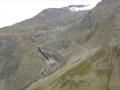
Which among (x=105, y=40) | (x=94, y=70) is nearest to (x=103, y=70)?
(x=94, y=70)

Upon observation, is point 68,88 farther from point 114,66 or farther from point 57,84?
point 114,66

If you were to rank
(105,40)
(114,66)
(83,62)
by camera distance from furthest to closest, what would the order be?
1. (105,40)
2. (83,62)
3. (114,66)

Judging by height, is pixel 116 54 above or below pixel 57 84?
above

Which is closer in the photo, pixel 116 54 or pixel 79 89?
pixel 79 89

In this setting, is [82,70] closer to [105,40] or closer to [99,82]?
[99,82]

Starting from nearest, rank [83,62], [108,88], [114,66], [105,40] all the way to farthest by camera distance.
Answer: [108,88]
[114,66]
[83,62]
[105,40]

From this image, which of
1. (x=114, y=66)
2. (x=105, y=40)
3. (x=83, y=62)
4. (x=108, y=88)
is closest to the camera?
(x=108, y=88)

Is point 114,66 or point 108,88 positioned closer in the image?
point 108,88

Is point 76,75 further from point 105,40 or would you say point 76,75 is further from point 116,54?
point 105,40

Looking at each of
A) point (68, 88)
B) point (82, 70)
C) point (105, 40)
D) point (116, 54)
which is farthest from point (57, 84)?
point (105, 40)
